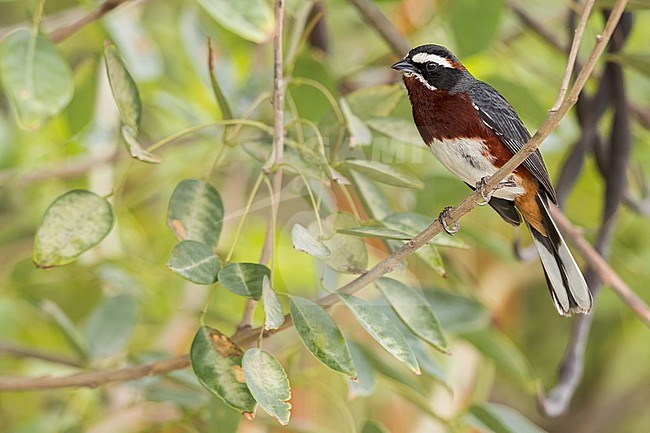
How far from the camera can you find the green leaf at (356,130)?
0.77m

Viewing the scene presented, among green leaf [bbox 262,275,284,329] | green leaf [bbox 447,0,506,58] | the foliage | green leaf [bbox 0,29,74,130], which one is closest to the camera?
green leaf [bbox 262,275,284,329]

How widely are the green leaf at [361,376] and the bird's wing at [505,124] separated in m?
0.26

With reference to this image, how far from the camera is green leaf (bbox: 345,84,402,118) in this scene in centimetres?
89

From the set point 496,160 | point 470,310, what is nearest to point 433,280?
point 470,310

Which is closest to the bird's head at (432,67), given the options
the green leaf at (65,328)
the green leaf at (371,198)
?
the green leaf at (371,198)

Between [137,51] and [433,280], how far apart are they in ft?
1.86

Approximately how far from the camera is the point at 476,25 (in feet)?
3.36

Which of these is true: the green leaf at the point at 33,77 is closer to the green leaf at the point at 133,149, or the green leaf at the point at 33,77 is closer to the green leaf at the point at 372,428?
the green leaf at the point at 133,149

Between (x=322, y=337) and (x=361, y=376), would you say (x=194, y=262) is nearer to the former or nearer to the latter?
(x=322, y=337)

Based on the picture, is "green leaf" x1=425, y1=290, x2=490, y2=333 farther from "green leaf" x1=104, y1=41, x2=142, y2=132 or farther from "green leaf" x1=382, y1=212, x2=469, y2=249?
"green leaf" x1=104, y1=41, x2=142, y2=132

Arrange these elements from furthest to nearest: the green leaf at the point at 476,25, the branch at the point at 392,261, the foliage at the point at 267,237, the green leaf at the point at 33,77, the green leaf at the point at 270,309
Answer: the green leaf at the point at 476,25 < the green leaf at the point at 33,77 < the foliage at the point at 267,237 < the green leaf at the point at 270,309 < the branch at the point at 392,261

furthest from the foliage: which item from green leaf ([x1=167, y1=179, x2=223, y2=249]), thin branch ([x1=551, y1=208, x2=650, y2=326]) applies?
thin branch ([x1=551, y1=208, x2=650, y2=326])

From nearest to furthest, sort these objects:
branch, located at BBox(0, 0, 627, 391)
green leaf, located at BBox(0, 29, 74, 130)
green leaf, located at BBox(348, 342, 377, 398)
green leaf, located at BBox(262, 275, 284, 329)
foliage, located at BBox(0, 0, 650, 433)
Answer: branch, located at BBox(0, 0, 627, 391)
green leaf, located at BBox(262, 275, 284, 329)
foliage, located at BBox(0, 0, 650, 433)
green leaf, located at BBox(0, 29, 74, 130)
green leaf, located at BBox(348, 342, 377, 398)

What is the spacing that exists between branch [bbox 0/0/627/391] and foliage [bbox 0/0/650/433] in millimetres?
22
